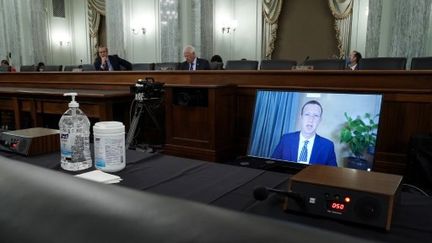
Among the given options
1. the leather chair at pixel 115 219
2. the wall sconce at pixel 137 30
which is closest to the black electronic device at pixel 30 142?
the leather chair at pixel 115 219

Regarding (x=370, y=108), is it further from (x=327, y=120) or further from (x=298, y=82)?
(x=298, y=82)

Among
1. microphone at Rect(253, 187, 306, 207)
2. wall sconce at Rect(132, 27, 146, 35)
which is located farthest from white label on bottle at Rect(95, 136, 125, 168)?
wall sconce at Rect(132, 27, 146, 35)

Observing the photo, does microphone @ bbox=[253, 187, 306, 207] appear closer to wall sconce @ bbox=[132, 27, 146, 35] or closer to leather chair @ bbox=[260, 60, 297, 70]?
leather chair @ bbox=[260, 60, 297, 70]

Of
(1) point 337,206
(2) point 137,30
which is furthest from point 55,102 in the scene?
(2) point 137,30

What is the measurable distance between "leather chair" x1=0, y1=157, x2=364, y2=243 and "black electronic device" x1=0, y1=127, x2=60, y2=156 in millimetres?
1124

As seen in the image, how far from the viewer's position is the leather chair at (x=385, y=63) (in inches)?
170

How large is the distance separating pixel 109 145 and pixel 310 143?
4.03 feet

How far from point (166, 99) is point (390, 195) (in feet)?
9.84

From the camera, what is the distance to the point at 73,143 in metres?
1.27

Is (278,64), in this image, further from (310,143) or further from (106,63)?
(310,143)

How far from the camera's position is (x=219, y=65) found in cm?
577

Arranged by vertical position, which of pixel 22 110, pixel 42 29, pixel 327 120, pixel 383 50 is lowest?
pixel 22 110

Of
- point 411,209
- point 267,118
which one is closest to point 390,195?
point 411,209

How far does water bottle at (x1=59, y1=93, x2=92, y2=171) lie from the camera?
4.16ft
